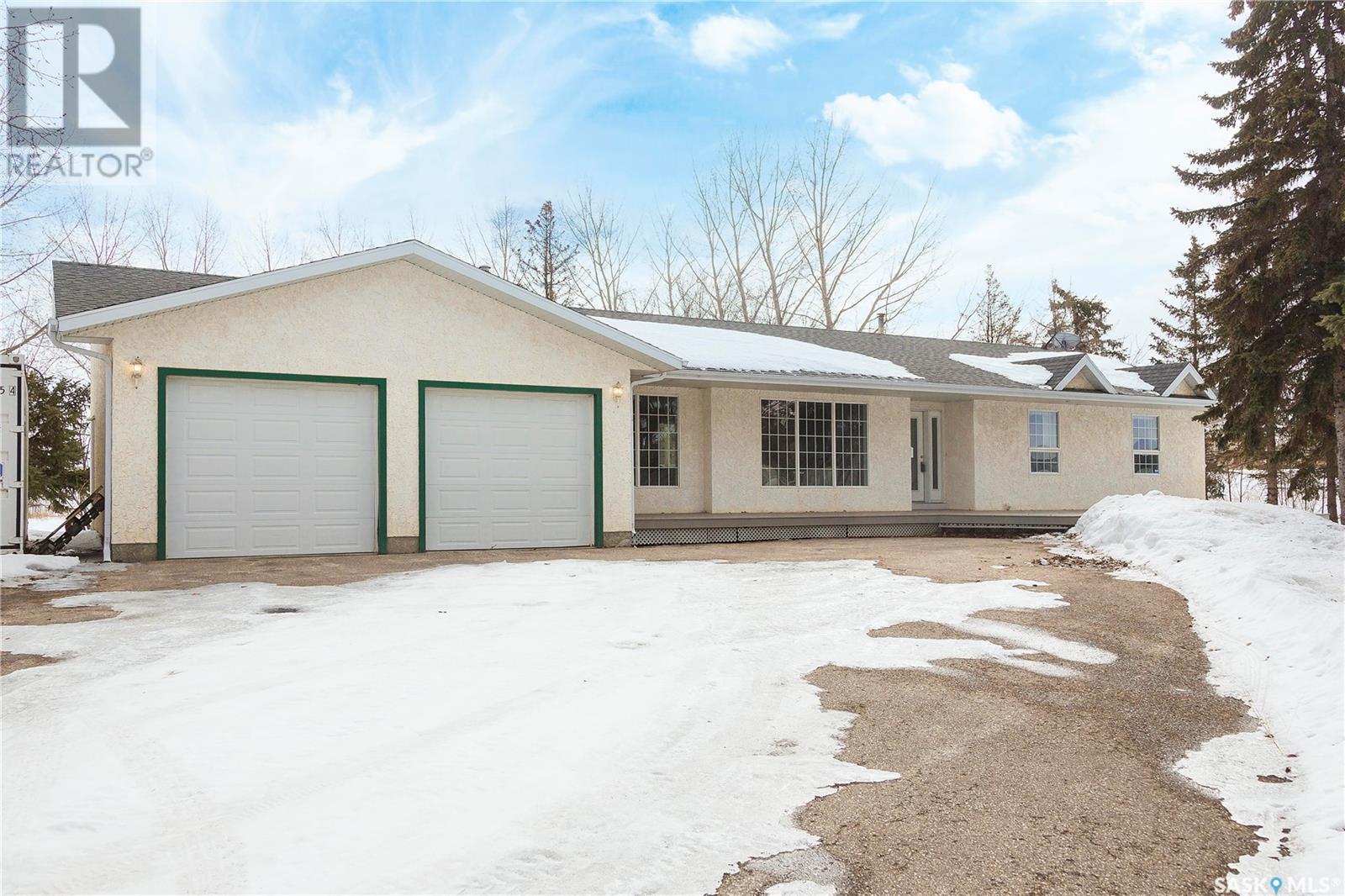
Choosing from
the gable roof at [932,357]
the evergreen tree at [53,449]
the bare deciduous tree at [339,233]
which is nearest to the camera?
the evergreen tree at [53,449]

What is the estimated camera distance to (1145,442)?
728 inches

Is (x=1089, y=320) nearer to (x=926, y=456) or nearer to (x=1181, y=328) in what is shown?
(x=1181, y=328)

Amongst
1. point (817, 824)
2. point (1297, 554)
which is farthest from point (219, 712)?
point (1297, 554)

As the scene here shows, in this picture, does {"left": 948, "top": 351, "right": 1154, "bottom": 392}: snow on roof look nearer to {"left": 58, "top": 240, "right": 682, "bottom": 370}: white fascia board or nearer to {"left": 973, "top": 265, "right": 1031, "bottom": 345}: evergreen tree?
{"left": 58, "top": 240, "right": 682, "bottom": 370}: white fascia board

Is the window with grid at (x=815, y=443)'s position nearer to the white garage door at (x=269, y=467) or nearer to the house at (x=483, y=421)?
the house at (x=483, y=421)

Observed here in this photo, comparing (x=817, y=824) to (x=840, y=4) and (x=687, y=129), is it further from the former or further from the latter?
(x=687, y=129)

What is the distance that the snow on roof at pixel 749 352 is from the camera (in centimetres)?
1384

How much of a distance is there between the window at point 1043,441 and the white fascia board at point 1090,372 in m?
0.94

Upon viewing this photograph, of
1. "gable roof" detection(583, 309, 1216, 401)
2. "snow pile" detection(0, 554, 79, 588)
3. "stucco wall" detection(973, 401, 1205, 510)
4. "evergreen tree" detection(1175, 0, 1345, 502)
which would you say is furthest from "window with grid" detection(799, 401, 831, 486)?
"snow pile" detection(0, 554, 79, 588)

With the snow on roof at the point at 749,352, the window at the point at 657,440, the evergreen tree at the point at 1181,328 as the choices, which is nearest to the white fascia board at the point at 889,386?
the snow on roof at the point at 749,352

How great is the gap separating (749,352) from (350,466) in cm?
712

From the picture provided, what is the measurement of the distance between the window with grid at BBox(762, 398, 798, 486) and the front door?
10.8ft

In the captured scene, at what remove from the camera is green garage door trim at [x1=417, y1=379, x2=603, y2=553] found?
11.1 metres

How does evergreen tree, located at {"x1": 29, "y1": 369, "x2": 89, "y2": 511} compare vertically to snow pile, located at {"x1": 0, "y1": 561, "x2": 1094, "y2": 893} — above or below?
above
